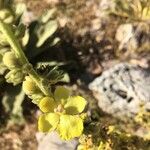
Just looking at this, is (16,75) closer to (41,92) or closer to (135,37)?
(41,92)

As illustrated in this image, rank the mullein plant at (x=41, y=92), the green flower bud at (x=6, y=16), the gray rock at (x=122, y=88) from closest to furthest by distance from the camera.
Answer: the green flower bud at (x=6, y=16)
the mullein plant at (x=41, y=92)
the gray rock at (x=122, y=88)

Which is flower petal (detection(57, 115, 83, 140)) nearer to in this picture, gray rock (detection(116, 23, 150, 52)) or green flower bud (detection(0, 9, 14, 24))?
green flower bud (detection(0, 9, 14, 24))

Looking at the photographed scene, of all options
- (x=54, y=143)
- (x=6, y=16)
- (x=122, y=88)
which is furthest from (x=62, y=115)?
(x=122, y=88)

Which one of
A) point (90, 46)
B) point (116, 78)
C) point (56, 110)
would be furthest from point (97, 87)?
point (56, 110)

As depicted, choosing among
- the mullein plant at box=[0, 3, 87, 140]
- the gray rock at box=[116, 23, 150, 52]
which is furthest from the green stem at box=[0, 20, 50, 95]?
the gray rock at box=[116, 23, 150, 52]

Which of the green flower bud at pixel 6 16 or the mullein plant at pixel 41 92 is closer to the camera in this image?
the green flower bud at pixel 6 16

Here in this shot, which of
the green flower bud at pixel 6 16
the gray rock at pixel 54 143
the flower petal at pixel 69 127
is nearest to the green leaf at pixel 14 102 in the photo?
the gray rock at pixel 54 143

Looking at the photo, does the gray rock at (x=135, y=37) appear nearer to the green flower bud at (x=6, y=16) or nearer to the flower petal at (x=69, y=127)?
the flower petal at (x=69, y=127)
